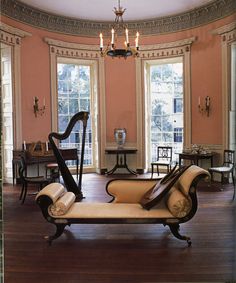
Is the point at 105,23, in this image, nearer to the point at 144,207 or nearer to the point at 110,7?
the point at 110,7

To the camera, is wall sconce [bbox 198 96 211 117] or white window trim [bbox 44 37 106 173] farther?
white window trim [bbox 44 37 106 173]

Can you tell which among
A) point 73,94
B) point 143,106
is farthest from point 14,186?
point 143,106

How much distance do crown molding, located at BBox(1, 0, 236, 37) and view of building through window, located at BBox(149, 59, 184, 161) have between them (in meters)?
0.89

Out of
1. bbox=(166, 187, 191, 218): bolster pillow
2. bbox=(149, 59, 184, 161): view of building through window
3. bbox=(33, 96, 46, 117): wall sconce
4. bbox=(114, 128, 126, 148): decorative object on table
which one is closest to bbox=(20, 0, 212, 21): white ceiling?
bbox=(149, 59, 184, 161): view of building through window

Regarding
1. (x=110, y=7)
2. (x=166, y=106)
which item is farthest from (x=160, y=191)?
(x=166, y=106)

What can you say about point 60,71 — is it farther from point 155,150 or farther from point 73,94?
point 155,150

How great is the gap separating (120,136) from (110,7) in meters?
2.89

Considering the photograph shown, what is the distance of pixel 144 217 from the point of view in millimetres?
3154

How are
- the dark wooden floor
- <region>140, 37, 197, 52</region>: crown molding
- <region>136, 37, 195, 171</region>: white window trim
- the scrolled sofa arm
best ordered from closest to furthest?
the dark wooden floor → the scrolled sofa arm → <region>140, 37, 197, 52</region>: crown molding → <region>136, 37, 195, 171</region>: white window trim

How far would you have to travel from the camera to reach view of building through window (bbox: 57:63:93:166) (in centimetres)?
801

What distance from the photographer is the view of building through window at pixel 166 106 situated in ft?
26.4

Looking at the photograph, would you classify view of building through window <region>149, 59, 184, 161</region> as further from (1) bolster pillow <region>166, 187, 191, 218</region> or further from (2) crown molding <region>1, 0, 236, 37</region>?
(1) bolster pillow <region>166, 187, 191, 218</region>

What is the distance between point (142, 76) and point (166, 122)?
1287 mm

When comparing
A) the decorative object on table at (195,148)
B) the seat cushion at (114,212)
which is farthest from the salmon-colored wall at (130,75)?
the seat cushion at (114,212)
